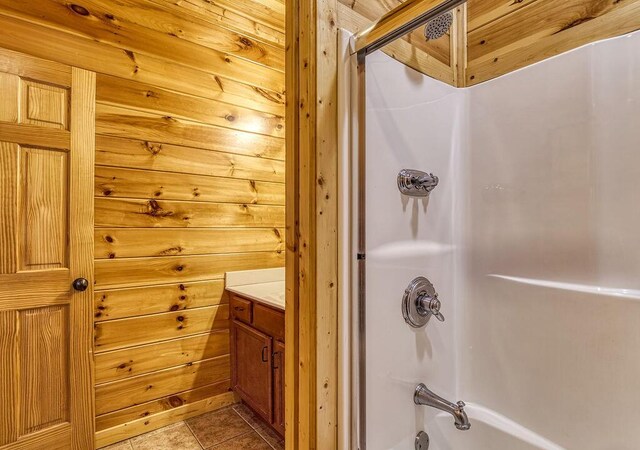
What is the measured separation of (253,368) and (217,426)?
45cm

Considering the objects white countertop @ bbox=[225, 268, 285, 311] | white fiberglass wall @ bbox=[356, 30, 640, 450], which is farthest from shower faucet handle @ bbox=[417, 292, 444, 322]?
white countertop @ bbox=[225, 268, 285, 311]

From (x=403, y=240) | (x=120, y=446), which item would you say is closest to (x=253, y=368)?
(x=120, y=446)

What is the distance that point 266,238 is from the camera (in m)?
2.51

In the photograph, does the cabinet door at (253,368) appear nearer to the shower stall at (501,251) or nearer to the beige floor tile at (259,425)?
the beige floor tile at (259,425)

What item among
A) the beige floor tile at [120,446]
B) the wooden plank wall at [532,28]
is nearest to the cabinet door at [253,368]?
the beige floor tile at [120,446]

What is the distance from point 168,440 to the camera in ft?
6.24

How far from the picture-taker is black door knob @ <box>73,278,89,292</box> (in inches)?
66.9

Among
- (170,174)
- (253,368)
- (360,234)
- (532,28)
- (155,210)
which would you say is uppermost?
(532,28)

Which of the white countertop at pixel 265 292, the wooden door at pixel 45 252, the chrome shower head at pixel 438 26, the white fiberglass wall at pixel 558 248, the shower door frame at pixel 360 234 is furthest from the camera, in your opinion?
the white countertop at pixel 265 292

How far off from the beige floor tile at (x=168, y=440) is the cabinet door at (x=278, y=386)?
1.60ft

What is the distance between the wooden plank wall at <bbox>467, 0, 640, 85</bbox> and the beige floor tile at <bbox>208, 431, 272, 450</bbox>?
230 centimetres

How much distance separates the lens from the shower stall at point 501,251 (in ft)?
3.64

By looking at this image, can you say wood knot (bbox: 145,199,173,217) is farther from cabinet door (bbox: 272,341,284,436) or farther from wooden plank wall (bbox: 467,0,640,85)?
wooden plank wall (bbox: 467,0,640,85)

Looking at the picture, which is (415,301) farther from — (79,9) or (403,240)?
(79,9)
